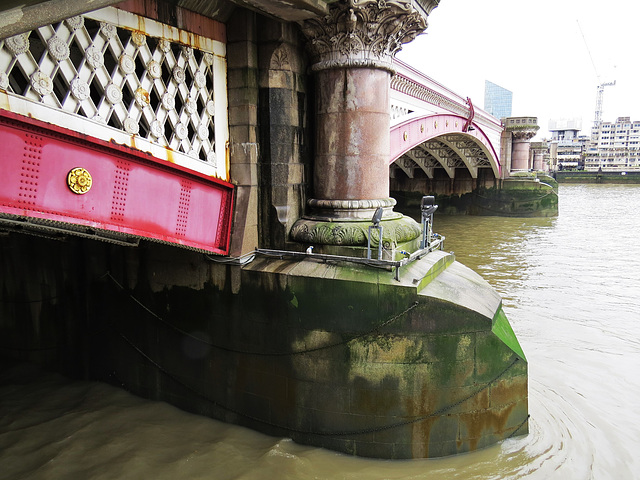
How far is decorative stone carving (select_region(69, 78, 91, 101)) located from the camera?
345cm

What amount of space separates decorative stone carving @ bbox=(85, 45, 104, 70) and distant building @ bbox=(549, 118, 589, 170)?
10437 centimetres

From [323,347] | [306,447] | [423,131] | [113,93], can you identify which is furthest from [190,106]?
[423,131]

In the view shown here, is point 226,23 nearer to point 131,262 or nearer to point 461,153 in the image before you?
point 131,262

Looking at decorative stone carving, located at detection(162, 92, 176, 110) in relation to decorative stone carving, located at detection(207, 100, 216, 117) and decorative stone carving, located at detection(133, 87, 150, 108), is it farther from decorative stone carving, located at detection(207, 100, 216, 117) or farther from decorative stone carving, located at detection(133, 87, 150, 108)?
decorative stone carving, located at detection(207, 100, 216, 117)

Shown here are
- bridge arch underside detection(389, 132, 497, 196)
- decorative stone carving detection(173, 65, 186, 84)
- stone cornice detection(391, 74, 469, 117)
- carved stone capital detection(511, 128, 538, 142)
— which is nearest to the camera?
decorative stone carving detection(173, 65, 186, 84)

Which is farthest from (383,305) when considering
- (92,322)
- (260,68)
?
(92,322)

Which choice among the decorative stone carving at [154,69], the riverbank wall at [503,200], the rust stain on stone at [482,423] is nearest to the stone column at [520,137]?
the riverbank wall at [503,200]

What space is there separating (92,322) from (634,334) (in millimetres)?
8658

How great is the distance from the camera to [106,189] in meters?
3.86

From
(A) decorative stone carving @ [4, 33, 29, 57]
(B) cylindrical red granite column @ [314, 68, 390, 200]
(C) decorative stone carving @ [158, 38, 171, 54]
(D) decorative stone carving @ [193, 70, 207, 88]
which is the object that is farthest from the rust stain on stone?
(A) decorative stone carving @ [4, 33, 29, 57]

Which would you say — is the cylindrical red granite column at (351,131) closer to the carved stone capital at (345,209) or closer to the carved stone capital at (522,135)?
the carved stone capital at (345,209)

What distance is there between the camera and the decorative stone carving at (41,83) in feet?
10.5

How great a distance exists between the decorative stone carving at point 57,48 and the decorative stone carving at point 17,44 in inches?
7.6

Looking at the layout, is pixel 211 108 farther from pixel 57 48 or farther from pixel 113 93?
pixel 57 48
